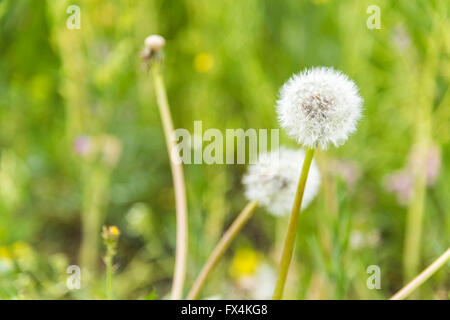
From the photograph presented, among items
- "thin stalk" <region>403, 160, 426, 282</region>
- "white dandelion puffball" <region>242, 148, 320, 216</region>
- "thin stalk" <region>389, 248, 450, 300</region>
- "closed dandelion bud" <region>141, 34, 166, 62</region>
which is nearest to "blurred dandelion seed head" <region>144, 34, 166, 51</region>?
"closed dandelion bud" <region>141, 34, 166, 62</region>

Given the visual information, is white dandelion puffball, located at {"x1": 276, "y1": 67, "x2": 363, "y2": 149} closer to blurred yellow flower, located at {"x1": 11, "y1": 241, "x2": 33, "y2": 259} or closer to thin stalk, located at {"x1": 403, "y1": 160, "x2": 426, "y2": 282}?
thin stalk, located at {"x1": 403, "y1": 160, "x2": 426, "y2": 282}

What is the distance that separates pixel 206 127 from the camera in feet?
3.94

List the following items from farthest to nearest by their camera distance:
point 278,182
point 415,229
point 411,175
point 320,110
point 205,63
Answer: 1. point 205,63
2. point 411,175
3. point 415,229
4. point 278,182
5. point 320,110

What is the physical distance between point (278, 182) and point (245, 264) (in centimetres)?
52

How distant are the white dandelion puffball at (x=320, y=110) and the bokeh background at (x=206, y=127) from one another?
0.36 metres

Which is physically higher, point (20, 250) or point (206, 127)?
point (206, 127)

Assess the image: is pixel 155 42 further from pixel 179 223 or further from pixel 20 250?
pixel 20 250

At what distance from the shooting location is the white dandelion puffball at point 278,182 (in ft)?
2.07

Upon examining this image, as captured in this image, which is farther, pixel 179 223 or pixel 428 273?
pixel 179 223

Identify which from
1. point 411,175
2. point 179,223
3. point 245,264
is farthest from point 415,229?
point 179,223

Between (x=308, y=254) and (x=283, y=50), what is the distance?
49cm

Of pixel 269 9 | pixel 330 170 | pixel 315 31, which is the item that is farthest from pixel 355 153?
pixel 269 9

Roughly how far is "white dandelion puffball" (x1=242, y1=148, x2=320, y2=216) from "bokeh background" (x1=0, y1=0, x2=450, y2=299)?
21cm

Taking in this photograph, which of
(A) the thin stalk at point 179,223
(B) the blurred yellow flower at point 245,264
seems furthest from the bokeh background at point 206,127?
(A) the thin stalk at point 179,223
